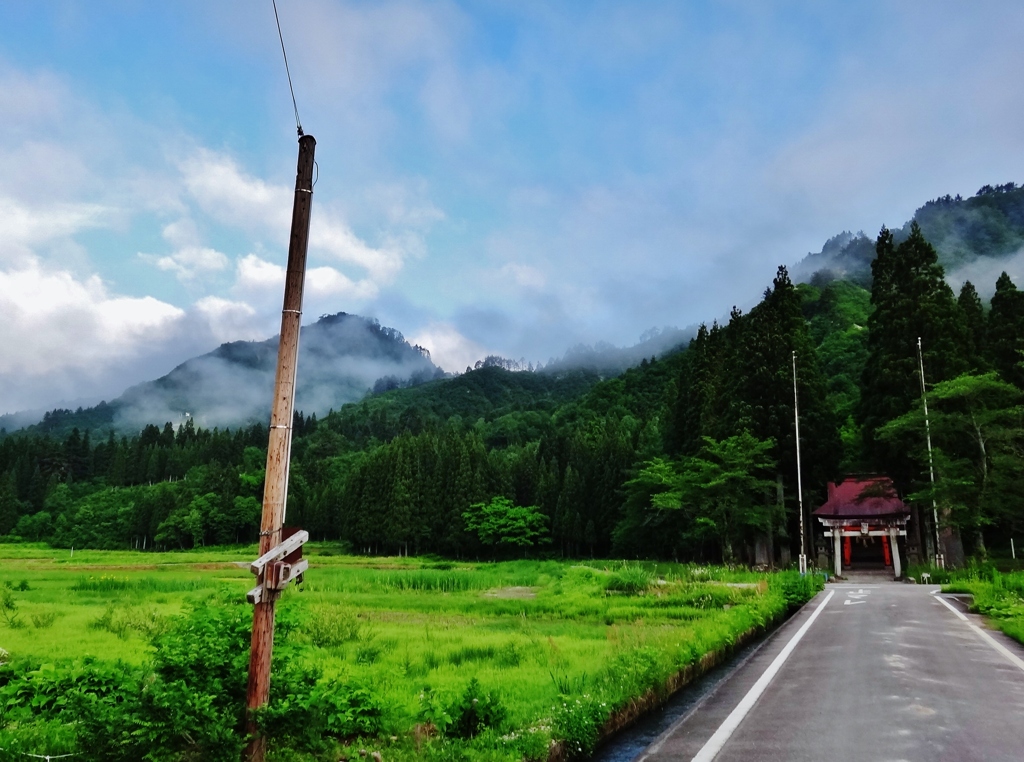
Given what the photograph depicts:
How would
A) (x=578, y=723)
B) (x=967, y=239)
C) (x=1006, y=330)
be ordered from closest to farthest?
(x=578, y=723), (x=1006, y=330), (x=967, y=239)

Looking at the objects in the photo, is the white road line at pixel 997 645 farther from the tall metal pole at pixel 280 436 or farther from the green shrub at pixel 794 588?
the tall metal pole at pixel 280 436

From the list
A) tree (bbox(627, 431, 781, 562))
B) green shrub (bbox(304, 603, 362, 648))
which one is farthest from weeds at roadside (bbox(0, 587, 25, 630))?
tree (bbox(627, 431, 781, 562))

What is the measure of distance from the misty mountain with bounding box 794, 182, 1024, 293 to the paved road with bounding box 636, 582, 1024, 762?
434 ft

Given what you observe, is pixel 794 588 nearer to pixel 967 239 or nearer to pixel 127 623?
pixel 127 623

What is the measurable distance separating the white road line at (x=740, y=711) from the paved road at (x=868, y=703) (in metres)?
0.01

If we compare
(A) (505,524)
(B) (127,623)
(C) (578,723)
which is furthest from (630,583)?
(A) (505,524)

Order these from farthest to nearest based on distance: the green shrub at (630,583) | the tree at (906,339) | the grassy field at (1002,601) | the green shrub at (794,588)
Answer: the tree at (906,339)
the green shrub at (630,583)
the green shrub at (794,588)
the grassy field at (1002,601)

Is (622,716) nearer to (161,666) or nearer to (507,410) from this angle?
(161,666)

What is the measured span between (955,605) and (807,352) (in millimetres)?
23155

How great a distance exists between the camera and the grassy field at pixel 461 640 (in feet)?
18.6

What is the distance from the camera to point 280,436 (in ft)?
16.4

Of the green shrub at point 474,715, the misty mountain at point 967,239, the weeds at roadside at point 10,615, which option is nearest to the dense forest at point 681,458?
the green shrub at point 474,715

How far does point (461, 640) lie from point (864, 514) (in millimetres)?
25474

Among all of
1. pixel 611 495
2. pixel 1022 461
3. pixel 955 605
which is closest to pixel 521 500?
pixel 611 495
